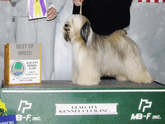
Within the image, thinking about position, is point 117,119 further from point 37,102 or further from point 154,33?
point 154,33

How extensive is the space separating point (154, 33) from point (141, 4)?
460mm

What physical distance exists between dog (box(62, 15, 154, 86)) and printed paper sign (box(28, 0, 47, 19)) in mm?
733

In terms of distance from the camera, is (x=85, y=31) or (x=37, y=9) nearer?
(x=85, y=31)

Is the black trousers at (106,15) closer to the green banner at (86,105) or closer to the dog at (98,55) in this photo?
the dog at (98,55)

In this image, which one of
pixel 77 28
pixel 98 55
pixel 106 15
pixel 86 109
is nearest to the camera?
pixel 86 109

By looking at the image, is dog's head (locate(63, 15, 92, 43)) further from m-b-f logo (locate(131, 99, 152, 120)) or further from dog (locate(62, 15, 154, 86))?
m-b-f logo (locate(131, 99, 152, 120))

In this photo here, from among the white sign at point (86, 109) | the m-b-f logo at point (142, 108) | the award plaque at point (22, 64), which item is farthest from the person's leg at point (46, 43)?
the m-b-f logo at point (142, 108)

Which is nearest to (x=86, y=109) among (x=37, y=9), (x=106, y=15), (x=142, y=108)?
(x=142, y=108)

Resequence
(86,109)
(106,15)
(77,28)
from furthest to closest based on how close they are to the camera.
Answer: (106,15)
(77,28)
(86,109)

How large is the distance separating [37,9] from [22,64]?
910 mm

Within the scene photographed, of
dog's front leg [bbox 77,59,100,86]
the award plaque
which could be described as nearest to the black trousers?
dog's front leg [bbox 77,59,100,86]

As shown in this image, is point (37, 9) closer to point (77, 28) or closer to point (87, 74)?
point (77, 28)

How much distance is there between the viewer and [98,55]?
201cm

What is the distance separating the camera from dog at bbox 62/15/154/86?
1.90m
